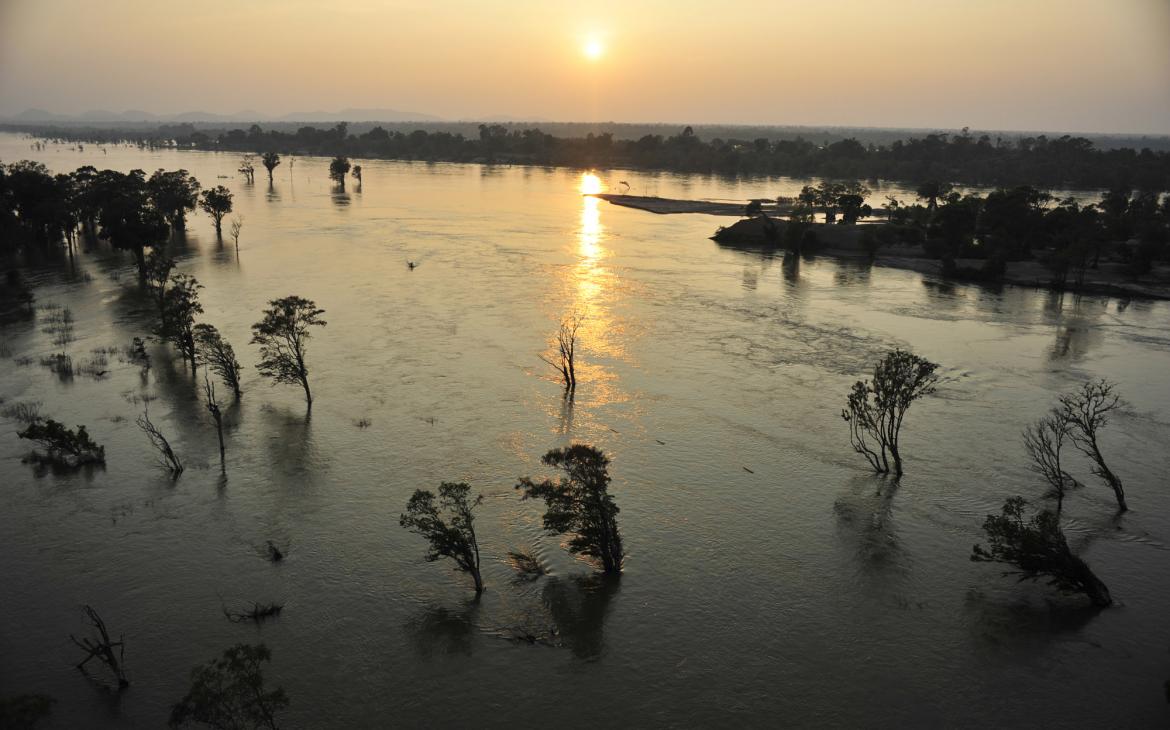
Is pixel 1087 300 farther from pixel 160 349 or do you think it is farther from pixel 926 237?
pixel 160 349

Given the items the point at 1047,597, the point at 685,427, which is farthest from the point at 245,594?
the point at 1047,597

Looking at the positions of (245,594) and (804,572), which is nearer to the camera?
(245,594)

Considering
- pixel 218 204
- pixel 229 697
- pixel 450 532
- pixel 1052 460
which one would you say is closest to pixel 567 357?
pixel 450 532

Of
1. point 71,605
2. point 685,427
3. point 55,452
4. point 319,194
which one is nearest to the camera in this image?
point 71,605

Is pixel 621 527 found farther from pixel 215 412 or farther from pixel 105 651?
pixel 215 412

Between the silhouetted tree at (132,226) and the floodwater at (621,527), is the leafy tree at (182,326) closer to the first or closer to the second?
the floodwater at (621,527)

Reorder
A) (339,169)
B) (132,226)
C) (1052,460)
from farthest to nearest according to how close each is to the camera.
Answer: (339,169), (132,226), (1052,460)
